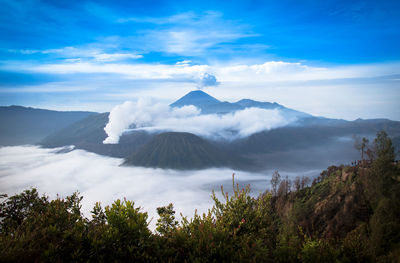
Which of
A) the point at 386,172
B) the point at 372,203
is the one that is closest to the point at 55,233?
the point at 372,203

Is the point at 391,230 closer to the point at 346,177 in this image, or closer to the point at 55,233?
the point at 55,233

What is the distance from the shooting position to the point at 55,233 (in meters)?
7.36

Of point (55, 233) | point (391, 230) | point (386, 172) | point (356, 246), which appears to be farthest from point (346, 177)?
point (55, 233)

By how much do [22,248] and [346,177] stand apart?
194ft

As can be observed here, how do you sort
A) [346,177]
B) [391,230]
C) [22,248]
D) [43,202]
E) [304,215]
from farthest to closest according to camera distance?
[346,177], [304,215], [391,230], [43,202], [22,248]

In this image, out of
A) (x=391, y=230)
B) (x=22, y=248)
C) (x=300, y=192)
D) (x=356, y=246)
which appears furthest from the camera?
(x=300, y=192)

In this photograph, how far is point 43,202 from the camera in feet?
40.9

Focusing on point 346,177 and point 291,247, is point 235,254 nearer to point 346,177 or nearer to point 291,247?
point 291,247

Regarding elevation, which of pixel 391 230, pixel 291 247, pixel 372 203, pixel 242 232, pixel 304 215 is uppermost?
pixel 291 247

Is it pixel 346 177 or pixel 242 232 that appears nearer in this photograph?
pixel 242 232

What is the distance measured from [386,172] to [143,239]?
46.2 meters

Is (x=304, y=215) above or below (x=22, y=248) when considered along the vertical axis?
below

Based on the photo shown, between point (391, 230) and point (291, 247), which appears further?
point (391, 230)

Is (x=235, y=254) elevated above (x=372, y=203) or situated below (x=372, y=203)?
above
